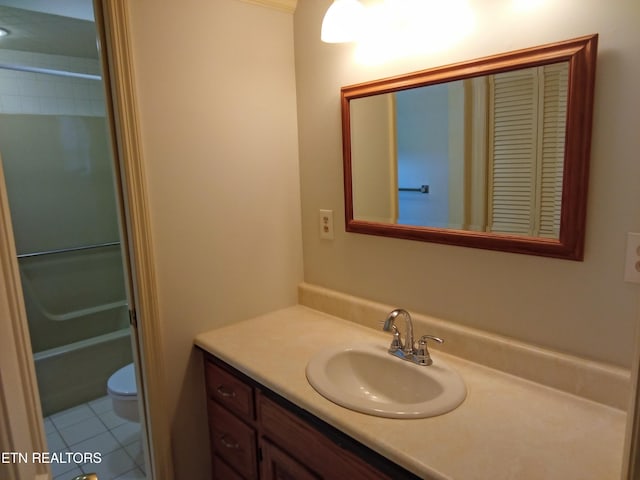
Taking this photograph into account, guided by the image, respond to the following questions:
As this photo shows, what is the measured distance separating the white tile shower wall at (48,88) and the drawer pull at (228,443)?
A: 2.12 meters

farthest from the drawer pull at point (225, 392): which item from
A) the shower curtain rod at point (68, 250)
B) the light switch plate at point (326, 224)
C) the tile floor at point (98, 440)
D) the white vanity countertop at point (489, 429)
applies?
the shower curtain rod at point (68, 250)

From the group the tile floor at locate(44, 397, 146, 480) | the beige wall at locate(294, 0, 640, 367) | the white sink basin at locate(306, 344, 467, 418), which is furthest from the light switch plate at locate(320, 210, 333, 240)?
the tile floor at locate(44, 397, 146, 480)

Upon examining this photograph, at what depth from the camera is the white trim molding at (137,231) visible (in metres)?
1.33

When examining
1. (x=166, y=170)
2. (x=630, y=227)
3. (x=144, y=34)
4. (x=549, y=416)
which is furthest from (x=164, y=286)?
(x=630, y=227)

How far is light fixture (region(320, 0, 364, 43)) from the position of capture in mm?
1416

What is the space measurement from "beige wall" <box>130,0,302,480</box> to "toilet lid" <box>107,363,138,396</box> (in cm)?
61

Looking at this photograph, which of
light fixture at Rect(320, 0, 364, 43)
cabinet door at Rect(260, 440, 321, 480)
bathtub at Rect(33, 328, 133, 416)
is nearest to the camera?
cabinet door at Rect(260, 440, 321, 480)

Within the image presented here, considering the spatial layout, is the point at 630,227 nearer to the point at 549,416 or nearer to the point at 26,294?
the point at 549,416

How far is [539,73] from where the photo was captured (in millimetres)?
1109

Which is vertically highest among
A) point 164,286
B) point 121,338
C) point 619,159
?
point 619,159

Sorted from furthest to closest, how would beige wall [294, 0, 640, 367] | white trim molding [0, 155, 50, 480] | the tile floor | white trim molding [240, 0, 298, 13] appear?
the tile floor, white trim molding [240, 0, 298, 13], beige wall [294, 0, 640, 367], white trim molding [0, 155, 50, 480]

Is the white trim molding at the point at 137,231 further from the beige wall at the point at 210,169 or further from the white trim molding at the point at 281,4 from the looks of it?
the white trim molding at the point at 281,4

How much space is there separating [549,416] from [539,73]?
2.88 feet

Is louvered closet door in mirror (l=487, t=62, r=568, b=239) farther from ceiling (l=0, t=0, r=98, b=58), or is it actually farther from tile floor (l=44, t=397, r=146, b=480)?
ceiling (l=0, t=0, r=98, b=58)
